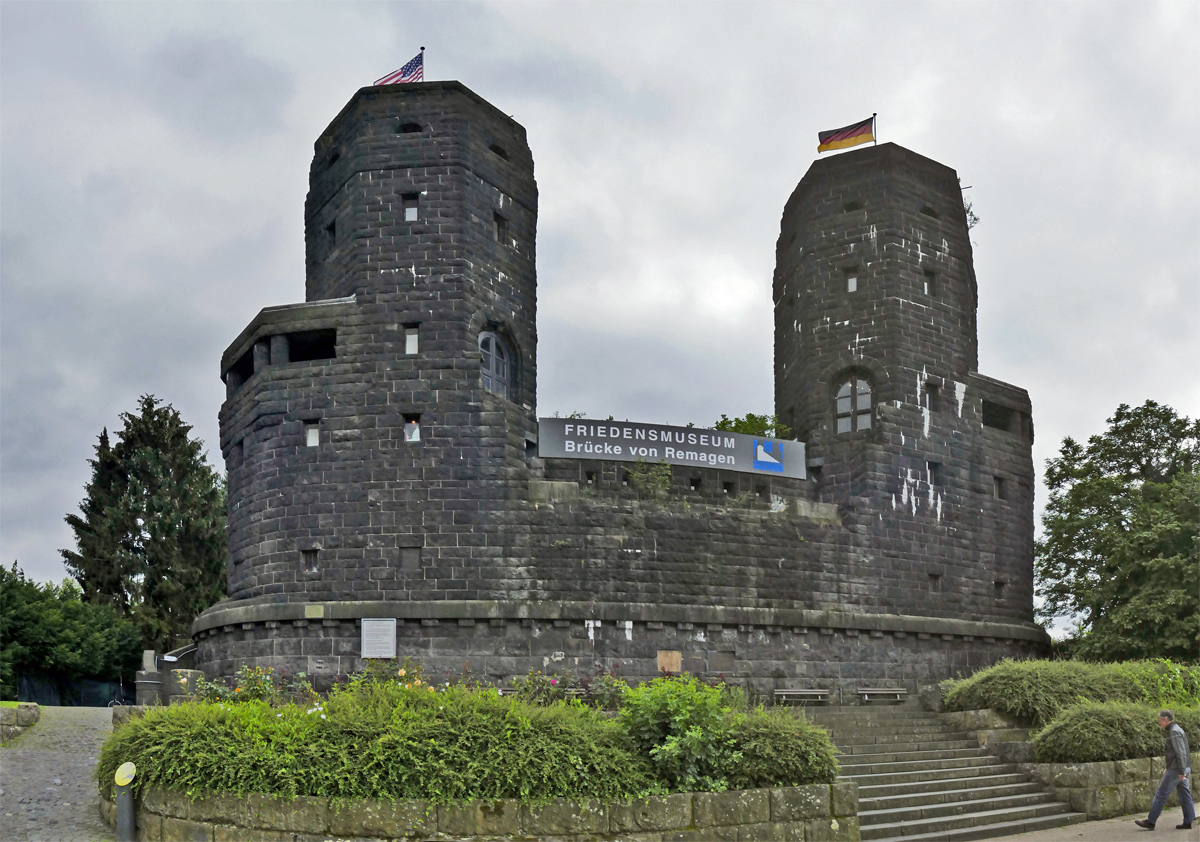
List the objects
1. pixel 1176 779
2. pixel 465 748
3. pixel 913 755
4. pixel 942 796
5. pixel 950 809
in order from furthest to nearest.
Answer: pixel 913 755 → pixel 942 796 → pixel 950 809 → pixel 1176 779 → pixel 465 748

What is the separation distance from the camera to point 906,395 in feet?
83.6

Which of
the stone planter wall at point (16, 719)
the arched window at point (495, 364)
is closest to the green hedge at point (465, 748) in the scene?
the stone planter wall at point (16, 719)

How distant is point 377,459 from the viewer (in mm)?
21203

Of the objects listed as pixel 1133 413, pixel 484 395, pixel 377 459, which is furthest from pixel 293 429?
pixel 1133 413

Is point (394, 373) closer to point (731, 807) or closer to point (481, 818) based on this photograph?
point (481, 818)

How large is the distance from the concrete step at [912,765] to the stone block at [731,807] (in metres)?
3.57

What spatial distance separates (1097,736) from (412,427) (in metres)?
12.9

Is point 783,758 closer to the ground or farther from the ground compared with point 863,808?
farther from the ground

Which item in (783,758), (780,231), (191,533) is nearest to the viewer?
(783,758)

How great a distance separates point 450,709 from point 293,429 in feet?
33.9

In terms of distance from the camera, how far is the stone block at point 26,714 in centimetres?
1912

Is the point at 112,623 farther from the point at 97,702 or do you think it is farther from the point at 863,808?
the point at 863,808

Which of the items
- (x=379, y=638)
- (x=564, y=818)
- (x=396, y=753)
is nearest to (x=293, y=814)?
(x=396, y=753)

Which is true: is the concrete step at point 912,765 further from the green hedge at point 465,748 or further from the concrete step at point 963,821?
the green hedge at point 465,748
